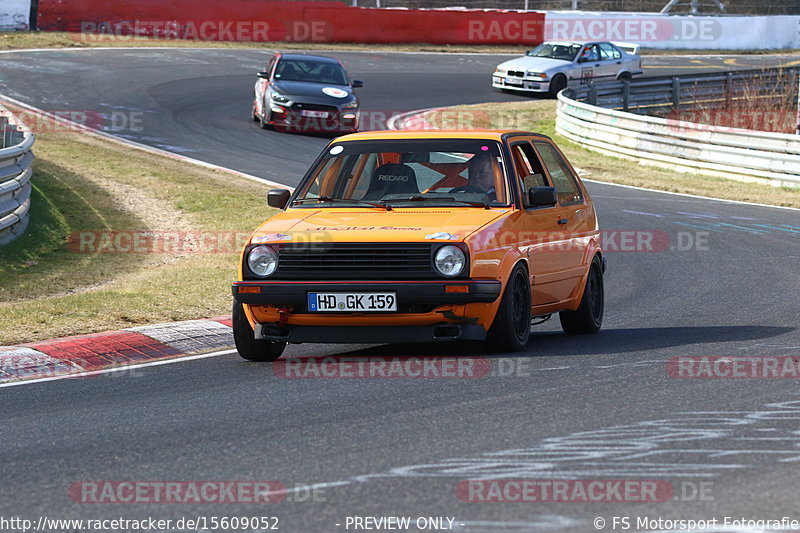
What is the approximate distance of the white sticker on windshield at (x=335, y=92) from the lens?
2650 cm

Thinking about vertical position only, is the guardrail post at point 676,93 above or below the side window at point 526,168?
below

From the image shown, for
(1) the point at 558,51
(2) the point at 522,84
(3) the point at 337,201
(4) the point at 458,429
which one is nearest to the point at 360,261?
(3) the point at 337,201

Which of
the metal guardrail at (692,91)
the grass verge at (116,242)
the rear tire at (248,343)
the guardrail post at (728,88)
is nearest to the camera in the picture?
the rear tire at (248,343)

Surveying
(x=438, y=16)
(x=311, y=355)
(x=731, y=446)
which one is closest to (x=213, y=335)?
(x=311, y=355)

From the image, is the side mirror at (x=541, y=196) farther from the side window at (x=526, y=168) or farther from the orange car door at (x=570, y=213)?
the orange car door at (x=570, y=213)

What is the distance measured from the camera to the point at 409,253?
8.41 meters

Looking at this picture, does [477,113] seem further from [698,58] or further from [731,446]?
[731,446]

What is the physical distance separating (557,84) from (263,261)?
91.6 ft

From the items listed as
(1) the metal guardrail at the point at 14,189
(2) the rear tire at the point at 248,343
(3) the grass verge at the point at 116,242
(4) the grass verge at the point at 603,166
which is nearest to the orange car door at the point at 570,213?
(2) the rear tire at the point at 248,343

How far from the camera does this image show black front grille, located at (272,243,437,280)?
27.6ft

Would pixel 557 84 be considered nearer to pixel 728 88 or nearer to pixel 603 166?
pixel 728 88

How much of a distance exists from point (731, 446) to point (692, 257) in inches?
371

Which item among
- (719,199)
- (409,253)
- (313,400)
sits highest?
(409,253)

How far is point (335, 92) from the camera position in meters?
26.5
